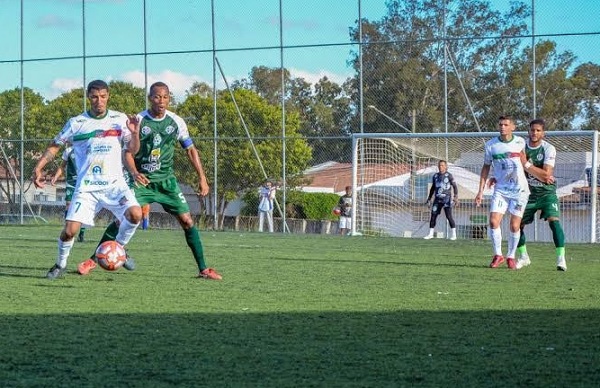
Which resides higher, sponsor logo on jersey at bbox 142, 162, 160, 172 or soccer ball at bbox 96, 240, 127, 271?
sponsor logo on jersey at bbox 142, 162, 160, 172

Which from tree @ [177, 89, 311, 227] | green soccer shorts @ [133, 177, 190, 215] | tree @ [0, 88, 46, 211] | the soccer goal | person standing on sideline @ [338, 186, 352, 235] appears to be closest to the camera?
green soccer shorts @ [133, 177, 190, 215]

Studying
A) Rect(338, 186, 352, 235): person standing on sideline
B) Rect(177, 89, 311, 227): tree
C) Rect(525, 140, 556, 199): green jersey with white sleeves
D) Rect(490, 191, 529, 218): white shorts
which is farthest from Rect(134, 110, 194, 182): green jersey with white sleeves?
Rect(338, 186, 352, 235): person standing on sideline

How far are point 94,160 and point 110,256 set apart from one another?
98 cm

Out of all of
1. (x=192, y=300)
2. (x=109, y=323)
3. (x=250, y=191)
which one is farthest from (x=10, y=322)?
(x=250, y=191)

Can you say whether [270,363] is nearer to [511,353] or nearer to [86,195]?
[511,353]

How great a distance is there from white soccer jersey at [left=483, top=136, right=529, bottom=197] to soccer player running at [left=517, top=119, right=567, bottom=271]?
0.17m

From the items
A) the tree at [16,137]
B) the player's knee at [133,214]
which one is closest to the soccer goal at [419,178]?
the tree at [16,137]

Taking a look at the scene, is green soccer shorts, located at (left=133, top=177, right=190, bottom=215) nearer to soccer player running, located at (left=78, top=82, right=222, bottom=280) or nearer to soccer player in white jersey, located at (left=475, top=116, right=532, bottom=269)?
soccer player running, located at (left=78, top=82, right=222, bottom=280)

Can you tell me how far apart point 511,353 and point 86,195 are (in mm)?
5889

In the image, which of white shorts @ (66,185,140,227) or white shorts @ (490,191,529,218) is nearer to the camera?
white shorts @ (66,185,140,227)

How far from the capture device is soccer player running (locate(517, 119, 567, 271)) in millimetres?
14203

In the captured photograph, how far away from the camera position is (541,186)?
14.6 metres

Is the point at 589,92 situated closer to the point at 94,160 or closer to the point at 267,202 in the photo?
the point at 267,202

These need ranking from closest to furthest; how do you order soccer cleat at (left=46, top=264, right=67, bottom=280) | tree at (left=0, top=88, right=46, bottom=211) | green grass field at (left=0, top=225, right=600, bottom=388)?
green grass field at (left=0, top=225, right=600, bottom=388) → soccer cleat at (left=46, top=264, right=67, bottom=280) → tree at (left=0, top=88, right=46, bottom=211)
